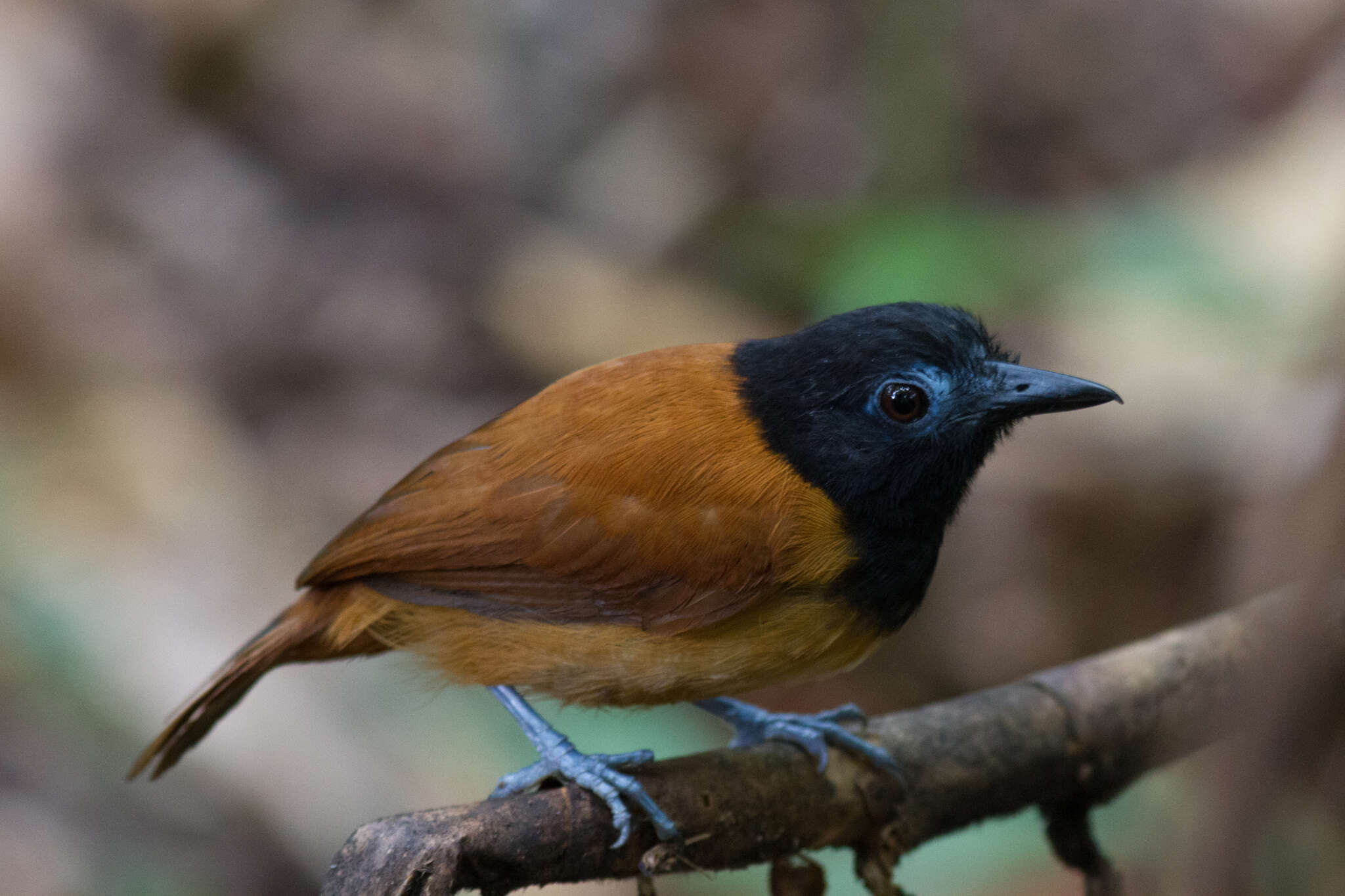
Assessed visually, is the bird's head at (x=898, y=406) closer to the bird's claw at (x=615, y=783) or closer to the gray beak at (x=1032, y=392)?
the gray beak at (x=1032, y=392)

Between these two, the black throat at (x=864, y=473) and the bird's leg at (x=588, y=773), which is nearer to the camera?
the bird's leg at (x=588, y=773)

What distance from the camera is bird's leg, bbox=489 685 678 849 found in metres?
2.33

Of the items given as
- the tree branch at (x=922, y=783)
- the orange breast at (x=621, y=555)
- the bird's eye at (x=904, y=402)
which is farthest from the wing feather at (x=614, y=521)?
the tree branch at (x=922, y=783)

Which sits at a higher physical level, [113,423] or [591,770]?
[113,423]

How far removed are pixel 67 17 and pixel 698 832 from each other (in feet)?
20.0

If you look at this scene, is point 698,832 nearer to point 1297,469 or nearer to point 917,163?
point 1297,469

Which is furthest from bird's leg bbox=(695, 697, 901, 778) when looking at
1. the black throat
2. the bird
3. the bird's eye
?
the bird's eye

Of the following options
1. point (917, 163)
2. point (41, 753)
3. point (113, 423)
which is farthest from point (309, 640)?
point (917, 163)

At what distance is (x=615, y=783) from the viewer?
236 cm

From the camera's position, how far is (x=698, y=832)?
2449mm

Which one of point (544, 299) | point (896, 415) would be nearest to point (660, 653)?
point (896, 415)

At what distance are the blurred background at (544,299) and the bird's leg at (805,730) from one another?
0.44m

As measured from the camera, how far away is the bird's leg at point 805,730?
9.01 feet

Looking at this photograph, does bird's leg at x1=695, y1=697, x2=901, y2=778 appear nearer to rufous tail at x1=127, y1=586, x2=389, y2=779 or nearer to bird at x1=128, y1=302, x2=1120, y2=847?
bird at x1=128, y1=302, x2=1120, y2=847
